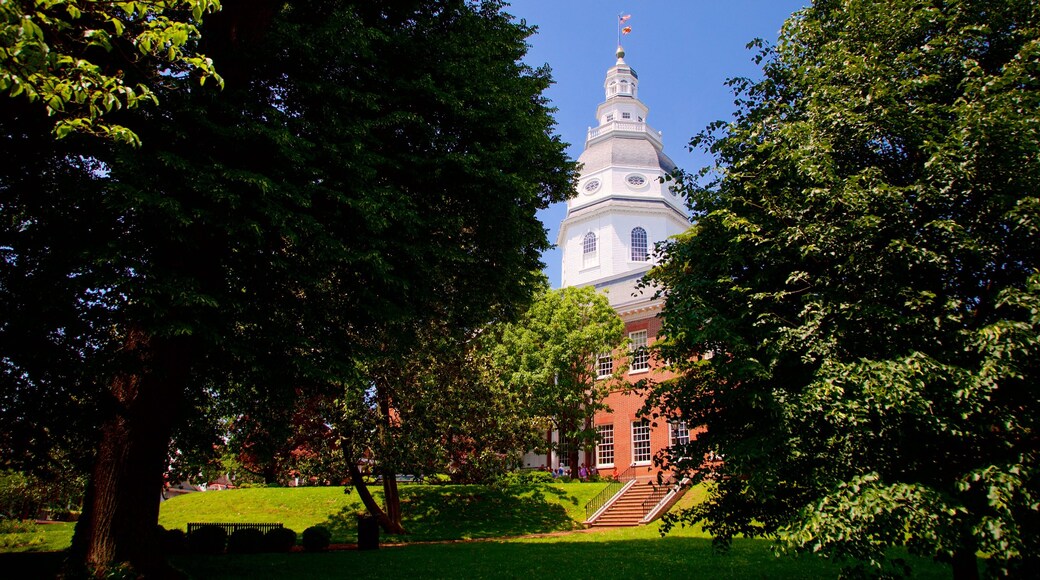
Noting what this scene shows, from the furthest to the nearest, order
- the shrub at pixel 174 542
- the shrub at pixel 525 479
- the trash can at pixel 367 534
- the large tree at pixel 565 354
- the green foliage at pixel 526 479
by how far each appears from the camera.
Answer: the large tree at pixel 565 354 < the green foliage at pixel 526 479 < the shrub at pixel 525 479 < the trash can at pixel 367 534 < the shrub at pixel 174 542

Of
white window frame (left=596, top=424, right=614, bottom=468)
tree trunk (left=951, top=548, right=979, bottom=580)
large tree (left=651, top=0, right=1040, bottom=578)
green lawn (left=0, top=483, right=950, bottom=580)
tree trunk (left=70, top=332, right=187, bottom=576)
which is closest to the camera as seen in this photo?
large tree (left=651, top=0, right=1040, bottom=578)

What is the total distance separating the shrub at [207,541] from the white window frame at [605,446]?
23.2 meters

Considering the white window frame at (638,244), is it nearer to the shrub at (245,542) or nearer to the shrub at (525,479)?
the shrub at (525,479)

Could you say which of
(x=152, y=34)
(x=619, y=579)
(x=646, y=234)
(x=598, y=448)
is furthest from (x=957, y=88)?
(x=646, y=234)

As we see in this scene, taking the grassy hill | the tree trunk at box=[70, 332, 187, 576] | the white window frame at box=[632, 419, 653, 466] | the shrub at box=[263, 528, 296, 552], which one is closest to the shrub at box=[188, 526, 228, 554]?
the shrub at box=[263, 528, 296, 552]

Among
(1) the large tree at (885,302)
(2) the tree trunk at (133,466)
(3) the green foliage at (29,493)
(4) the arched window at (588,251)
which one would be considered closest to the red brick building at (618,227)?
(4) the arched window at (588,251)

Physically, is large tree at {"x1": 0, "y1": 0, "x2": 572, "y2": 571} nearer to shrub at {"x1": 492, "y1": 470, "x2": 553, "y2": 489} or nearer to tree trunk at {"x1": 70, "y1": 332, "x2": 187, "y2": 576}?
tree trunk at {"x1": 70, "y1": 332, "x2": 187, "y2": 576}

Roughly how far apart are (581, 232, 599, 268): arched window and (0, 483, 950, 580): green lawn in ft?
63.8

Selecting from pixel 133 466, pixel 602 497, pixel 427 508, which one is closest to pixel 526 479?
pixel 602 497

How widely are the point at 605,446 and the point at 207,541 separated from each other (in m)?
24.4

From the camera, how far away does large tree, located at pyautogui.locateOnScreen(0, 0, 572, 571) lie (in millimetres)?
9328

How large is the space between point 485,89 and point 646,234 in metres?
35.2

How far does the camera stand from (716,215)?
957 centimetres

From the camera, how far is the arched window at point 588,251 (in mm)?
46969
